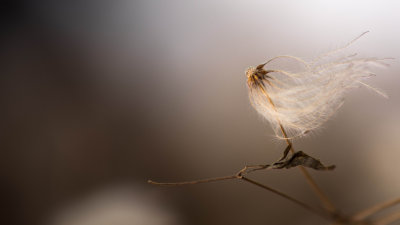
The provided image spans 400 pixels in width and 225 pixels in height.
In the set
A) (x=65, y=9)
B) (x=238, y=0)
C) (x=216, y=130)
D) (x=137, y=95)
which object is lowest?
(x=216, y=130)

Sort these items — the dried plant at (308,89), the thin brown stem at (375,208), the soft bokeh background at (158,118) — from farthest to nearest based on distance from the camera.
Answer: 1. the soft bokeh background at (158,118)
2. the dried plant at (308,89)
3. the thin brown stem at (375,208)

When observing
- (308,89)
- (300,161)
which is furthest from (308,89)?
(300,161)

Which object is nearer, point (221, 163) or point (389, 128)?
point (389, 128)

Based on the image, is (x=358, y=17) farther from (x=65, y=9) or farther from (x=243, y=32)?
(x=65, y=9)

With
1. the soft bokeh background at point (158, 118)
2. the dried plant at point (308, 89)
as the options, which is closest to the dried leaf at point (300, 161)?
the dried plant at point (308, 89)

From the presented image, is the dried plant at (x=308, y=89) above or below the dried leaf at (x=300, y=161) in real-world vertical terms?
above

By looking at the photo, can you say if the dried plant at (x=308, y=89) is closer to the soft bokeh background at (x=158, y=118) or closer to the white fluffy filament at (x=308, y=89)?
the white fluffy filament at (x=308, y=89)

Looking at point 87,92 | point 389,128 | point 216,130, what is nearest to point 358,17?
point 389,128

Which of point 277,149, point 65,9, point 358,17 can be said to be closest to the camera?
point 358,17
